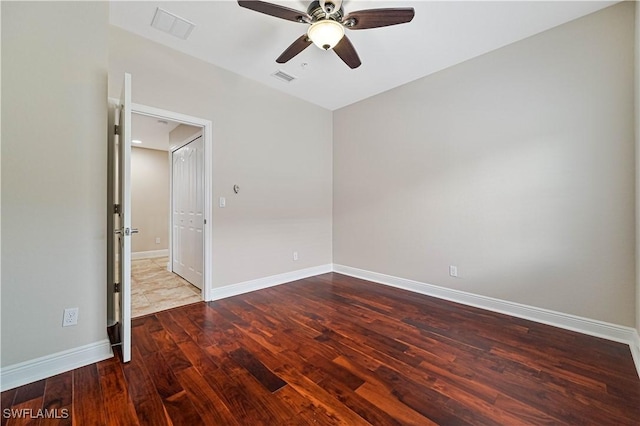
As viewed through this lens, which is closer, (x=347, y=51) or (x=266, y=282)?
(x=347, y=51)

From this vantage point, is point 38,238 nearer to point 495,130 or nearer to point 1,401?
point 1,401

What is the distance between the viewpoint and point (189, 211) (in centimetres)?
387

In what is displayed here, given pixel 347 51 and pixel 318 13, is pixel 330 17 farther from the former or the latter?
pixel 347 51

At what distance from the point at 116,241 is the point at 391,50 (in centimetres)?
335

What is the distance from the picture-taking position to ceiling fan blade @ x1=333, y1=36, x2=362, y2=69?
218 centimetres

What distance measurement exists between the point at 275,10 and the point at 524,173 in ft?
8.86

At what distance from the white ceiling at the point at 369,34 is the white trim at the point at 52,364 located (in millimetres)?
2711

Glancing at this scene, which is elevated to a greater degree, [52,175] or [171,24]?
[171,24]

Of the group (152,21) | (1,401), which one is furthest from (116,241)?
(152,21)

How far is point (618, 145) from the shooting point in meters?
2.18

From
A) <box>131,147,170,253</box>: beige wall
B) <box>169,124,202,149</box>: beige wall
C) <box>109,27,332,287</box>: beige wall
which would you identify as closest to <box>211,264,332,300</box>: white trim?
<box>109,27,332,287</box>: beige wall

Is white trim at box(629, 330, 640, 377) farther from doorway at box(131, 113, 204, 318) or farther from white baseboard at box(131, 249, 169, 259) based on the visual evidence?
white baseboard at box(131, 249, 169, 259)

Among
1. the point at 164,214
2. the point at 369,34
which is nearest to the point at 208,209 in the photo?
the point at 369,34

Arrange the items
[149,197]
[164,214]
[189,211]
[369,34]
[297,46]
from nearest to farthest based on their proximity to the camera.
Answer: [297,46] → [369,34] → [189,211] → [149,197] → [164,214]
